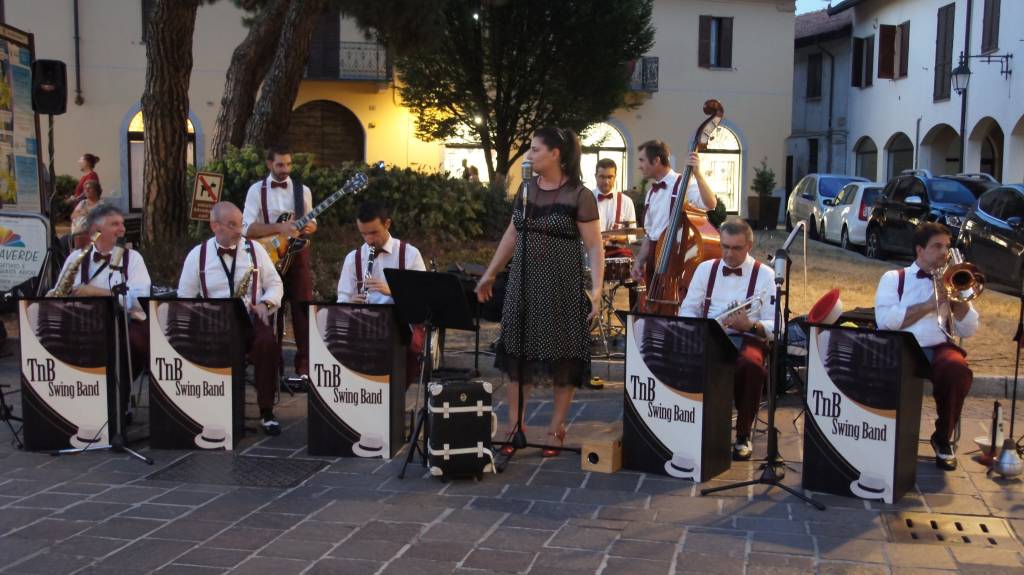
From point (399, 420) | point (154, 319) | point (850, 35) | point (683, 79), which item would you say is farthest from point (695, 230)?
point (850, 35)

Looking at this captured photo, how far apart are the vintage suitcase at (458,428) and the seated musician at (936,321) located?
2.41 metres

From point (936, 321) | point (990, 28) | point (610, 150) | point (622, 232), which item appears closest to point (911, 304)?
point (936, 321)

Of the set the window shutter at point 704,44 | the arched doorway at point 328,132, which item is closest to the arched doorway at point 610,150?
the window shutter at point 704,44

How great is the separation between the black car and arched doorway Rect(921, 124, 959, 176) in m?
13.1

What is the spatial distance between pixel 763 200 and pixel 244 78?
1877 centimetres

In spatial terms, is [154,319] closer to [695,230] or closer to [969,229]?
[695,230]

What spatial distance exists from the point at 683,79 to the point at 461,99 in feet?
32.3

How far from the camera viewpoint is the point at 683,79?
3228 centimetres

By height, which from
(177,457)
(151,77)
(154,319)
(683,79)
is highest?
(683,79)

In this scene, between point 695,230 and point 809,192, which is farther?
point 809,192

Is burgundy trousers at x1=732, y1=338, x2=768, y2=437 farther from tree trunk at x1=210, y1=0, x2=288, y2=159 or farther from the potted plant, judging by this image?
the potted plant

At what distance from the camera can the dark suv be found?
1738 cm

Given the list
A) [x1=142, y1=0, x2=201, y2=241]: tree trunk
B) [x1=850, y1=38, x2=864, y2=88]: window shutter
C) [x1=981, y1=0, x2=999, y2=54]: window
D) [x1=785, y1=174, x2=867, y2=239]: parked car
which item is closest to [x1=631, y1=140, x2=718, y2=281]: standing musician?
[x1=142, y1=0, x2=201, y2=241]: tree trunk

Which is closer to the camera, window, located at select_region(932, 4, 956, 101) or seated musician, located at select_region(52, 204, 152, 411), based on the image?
seated musician, located at select_region(52, 204, 152, 411)
